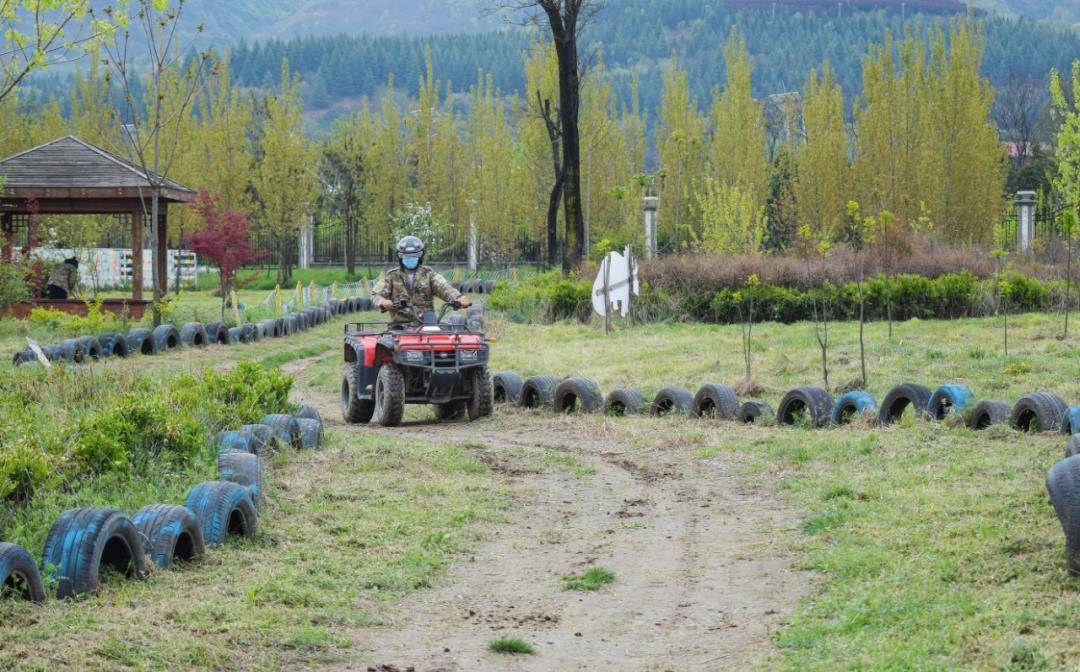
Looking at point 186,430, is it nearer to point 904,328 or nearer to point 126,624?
point 126,624

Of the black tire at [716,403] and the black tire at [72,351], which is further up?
the black tire at [72,351]

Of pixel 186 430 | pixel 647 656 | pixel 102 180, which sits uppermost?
pixel 102 180

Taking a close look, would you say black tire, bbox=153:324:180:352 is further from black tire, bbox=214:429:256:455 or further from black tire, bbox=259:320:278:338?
black tire, bbox=214:429:256:455

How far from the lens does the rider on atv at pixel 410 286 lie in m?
14.5

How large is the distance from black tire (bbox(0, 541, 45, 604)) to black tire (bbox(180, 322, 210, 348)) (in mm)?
16466

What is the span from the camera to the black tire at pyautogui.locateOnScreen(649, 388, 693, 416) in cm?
1340

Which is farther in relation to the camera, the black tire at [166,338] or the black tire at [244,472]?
the black tire at [166,338]

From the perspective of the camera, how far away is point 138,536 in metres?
6.62

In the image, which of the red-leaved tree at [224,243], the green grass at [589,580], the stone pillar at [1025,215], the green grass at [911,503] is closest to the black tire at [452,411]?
the green grass at [911,503]

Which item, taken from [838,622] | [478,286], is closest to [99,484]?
[838,622]

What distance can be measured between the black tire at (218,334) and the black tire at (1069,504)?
1872cm

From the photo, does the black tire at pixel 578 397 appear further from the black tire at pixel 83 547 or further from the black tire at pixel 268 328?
the black tire at pixel 268 328

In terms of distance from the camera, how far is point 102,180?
2708cm

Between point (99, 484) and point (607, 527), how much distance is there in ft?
10.8
